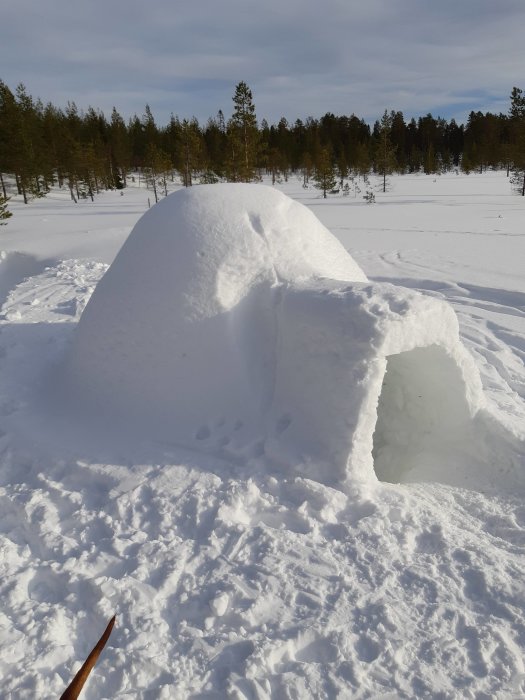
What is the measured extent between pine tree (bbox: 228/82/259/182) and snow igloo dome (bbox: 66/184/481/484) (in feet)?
81.5

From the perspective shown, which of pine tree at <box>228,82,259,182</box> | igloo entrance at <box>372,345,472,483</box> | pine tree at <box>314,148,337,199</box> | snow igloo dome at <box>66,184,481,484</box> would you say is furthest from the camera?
pine tree at <box>314,148,337,199</box>

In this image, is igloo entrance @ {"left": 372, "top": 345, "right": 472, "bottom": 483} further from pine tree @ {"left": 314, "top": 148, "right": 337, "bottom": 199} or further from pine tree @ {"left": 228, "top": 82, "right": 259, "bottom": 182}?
pine tree @ {"left": 314, "top": 148, "right": 337, "bottom": 199}

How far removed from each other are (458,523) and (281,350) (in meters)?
2.16

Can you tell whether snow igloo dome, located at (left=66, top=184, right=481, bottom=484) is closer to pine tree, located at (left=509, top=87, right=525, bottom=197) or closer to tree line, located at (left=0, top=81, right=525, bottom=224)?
tree line, located at (left=0, top=81, right=525, bottom=224)


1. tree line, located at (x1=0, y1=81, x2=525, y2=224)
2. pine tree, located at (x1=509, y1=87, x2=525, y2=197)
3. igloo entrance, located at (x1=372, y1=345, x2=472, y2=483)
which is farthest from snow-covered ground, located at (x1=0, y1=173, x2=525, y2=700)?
pine tree, located at (x1=509, y1=87, x2=525, y2=197)

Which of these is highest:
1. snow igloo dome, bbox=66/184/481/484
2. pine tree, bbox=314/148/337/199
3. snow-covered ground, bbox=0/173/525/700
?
pine tree, bbox=314/148/337/199

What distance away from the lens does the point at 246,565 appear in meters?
3.24

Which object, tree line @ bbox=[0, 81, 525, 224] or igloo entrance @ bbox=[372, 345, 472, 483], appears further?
tree line @ bbox=[0, 81, 525, 224]

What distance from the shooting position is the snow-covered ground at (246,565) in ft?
8.58

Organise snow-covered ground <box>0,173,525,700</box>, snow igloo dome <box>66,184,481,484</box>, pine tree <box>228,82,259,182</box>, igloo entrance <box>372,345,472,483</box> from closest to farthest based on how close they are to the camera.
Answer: snow-covered ground <box>0,173,525,700</box> → snow igloo dome <box>66,184,481,484</box> → igloo entrance <box>372,345,472,483</box> → pine tree <box>228,82,259,182</box>

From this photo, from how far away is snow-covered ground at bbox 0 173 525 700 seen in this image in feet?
8.58

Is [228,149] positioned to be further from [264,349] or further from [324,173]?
[264,349]

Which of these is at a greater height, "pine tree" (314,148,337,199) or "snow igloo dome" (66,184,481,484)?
"pine tree" (314,148,337,199)

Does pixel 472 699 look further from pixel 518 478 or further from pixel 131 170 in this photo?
pixel 131 170
